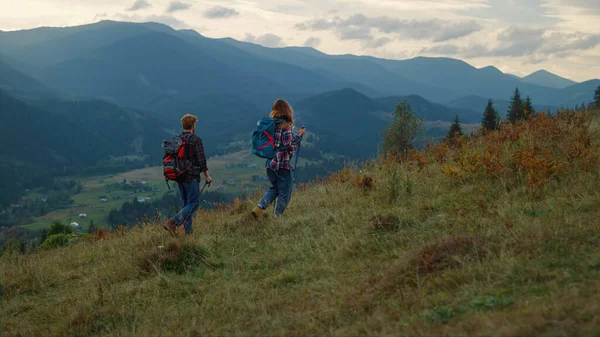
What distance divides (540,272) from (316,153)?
541 feet

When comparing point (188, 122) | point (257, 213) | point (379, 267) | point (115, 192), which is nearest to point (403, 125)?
point (257, 213)

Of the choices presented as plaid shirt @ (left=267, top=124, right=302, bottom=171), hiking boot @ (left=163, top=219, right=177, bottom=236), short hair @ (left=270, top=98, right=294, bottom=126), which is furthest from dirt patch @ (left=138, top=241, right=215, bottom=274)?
short hair @ (left=270, top=98, right=294, bottom=126)

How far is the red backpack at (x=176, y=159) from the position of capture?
742 cm

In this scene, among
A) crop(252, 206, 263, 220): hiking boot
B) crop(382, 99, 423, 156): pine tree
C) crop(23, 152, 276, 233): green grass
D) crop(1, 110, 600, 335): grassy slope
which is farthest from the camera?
crop(23, 152, 276, 233): green grass

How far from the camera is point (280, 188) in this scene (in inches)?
311

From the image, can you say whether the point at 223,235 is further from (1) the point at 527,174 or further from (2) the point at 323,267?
(1) the point at 527,174

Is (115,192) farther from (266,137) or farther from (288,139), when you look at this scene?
(288,139)

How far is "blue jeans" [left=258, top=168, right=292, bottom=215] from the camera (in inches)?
307

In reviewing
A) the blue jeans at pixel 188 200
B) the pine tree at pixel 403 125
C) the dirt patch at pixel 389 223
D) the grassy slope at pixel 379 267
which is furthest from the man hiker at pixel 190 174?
the pine tree at pixel 403 125

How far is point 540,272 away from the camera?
3830 millimetres

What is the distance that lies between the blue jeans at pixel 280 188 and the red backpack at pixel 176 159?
1.42 meters

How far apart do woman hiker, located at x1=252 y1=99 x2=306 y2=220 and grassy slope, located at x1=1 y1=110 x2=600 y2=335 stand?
1.49 feet

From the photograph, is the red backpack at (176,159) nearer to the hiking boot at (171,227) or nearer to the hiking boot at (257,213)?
the hiking boot at (171,227)

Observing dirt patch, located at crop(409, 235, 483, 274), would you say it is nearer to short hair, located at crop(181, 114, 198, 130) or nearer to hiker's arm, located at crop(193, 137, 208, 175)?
hiker's arm, located at crop(193, 137, 208, 175)
